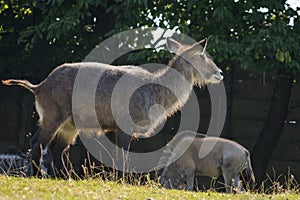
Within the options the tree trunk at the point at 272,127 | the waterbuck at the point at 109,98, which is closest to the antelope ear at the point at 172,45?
the waterbuck at the point at 109,98

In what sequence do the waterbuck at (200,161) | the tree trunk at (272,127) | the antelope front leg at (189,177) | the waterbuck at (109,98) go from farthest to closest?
the tree trunk at (272,127) < the antelope front leg at (189,177) < the waterbuck at (200,161) < the waterbuck at (109,98)

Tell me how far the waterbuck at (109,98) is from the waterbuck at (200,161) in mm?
1161

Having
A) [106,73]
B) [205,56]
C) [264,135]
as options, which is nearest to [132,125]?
[106,73]

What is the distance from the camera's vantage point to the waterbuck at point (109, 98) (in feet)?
28.2

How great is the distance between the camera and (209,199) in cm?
639

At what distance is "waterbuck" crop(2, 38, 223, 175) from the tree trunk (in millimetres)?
3241

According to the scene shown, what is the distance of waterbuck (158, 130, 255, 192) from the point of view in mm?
9812

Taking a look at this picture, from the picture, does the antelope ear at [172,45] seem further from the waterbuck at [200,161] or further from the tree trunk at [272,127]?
the tree trunk at [272,127]

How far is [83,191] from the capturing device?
5766mm

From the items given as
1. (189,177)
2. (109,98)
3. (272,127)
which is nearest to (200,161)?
(189,177)

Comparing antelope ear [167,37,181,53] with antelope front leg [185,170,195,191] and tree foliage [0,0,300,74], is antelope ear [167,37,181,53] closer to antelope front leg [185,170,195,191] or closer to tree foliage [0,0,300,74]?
tree foliage [0,0,300,74]

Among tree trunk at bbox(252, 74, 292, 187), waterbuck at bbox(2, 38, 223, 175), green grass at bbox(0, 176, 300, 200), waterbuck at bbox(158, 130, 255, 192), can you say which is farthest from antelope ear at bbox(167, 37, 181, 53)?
tree trunk at bbox(252, 74, 292, 187)

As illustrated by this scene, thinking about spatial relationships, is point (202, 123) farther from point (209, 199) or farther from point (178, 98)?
point (209, 199)

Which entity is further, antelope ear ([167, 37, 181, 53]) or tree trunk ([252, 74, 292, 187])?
tree trunk ([252, 74, 292, 187])
